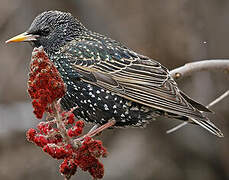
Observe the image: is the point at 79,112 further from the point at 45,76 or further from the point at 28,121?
the point at 28,121

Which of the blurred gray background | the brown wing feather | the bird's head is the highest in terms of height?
the bird's head

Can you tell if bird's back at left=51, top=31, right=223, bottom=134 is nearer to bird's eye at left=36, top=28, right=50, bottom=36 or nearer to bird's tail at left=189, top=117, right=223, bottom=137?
bird's tail at left=189, top=117, right=223, bottom=137

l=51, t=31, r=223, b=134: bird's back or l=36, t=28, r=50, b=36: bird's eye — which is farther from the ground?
l=36, t=28, r=50, b=36: bird's eye

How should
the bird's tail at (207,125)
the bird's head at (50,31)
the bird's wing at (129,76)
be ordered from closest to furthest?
the bird's tail at (207,125)
the bird's wing at (129,76)
the bird's head at (50,31)

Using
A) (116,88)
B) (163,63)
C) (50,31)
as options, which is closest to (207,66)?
(116,88)

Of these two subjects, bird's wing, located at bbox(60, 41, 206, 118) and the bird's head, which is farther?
the bird's head

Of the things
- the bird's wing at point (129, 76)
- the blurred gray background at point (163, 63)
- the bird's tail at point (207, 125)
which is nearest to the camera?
the bird's tail at point (207, 125)

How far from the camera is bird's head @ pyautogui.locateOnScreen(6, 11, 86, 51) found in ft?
14.8

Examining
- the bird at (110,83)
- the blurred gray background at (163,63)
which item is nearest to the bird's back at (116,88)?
the bird at (110,83)

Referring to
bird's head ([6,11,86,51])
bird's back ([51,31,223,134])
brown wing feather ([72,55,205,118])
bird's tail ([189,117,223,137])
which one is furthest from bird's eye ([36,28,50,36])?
bird's tail ([189,117,223,137])

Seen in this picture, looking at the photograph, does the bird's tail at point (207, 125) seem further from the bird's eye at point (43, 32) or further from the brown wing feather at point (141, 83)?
the bird's eye at point (43, 32)

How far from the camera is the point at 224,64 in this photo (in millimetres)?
4340

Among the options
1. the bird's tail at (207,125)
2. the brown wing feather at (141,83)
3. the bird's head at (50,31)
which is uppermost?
the bird's head at (50,31)

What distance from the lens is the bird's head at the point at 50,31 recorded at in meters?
4.52
